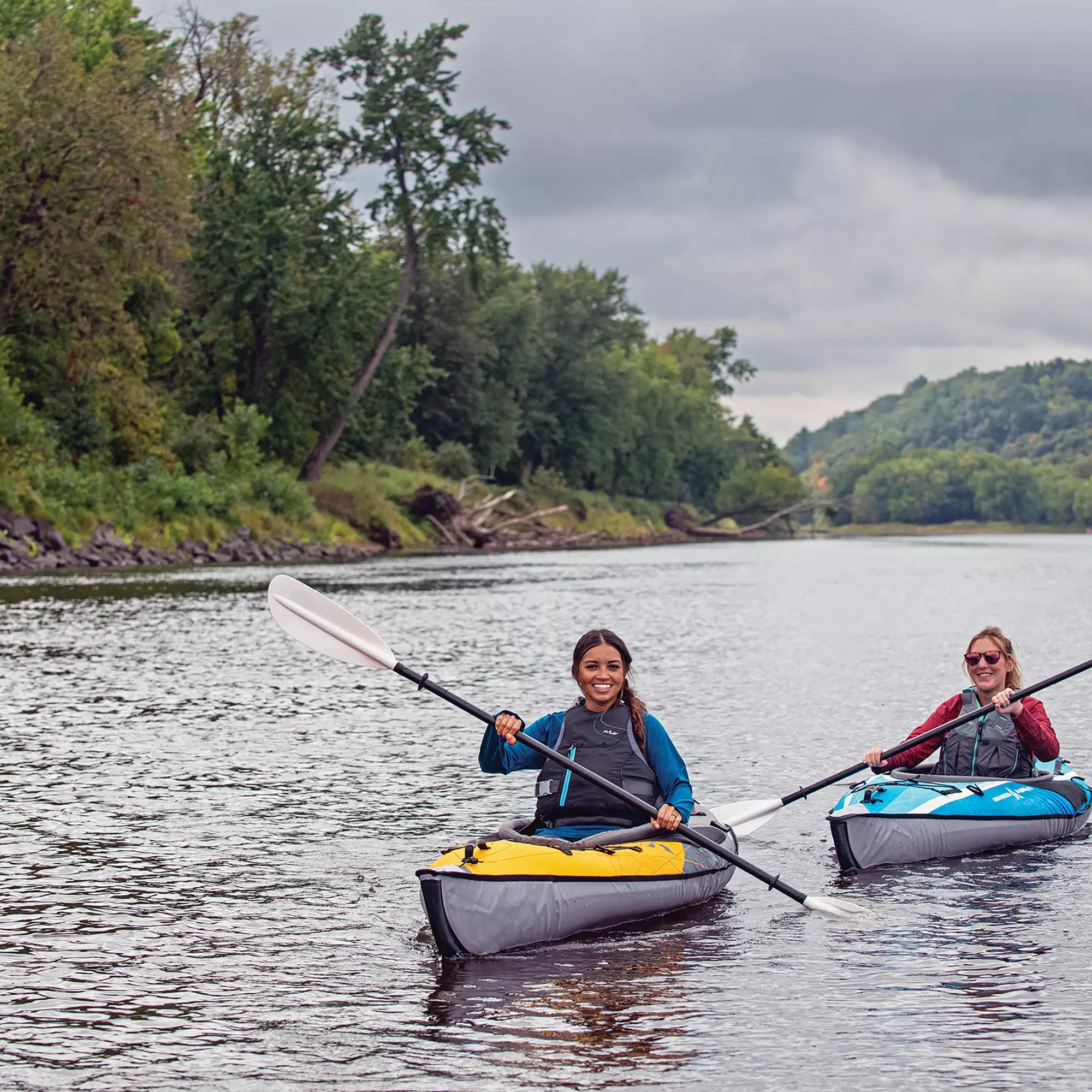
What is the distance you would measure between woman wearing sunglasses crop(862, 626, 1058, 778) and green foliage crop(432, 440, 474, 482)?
55257 mm

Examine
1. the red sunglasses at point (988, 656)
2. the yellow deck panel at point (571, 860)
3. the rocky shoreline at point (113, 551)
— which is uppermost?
the rocky shoreline at point (113, 551)

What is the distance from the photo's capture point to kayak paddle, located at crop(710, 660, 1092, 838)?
29.2 feet

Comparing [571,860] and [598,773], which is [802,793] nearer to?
[598,773]

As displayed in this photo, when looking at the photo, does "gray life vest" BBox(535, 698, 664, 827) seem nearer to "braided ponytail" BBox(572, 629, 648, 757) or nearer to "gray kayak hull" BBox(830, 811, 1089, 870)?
"braided ponytail" BBox(572, 629, 648, 757)

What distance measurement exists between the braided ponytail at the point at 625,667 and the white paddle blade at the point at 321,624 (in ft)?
3.76

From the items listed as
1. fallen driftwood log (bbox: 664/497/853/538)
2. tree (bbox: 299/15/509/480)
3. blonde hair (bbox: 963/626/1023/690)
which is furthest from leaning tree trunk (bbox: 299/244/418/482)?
blonde hair (bbox: 963/626/1023/690)

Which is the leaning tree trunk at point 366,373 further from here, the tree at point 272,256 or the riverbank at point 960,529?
the riverbank at point 960,529

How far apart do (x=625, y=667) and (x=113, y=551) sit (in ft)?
106

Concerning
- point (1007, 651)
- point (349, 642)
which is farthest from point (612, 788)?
point (1007, 651)

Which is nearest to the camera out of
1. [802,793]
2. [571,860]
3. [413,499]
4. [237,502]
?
[571,860]

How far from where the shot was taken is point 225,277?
49.6m

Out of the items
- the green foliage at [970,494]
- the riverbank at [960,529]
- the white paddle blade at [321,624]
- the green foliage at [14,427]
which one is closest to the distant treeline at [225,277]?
the green foliage at [14,427]

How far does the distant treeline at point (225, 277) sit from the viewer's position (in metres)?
37.0

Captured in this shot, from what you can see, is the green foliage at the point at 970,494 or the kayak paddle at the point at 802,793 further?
the green foliage at the point at 970,494
